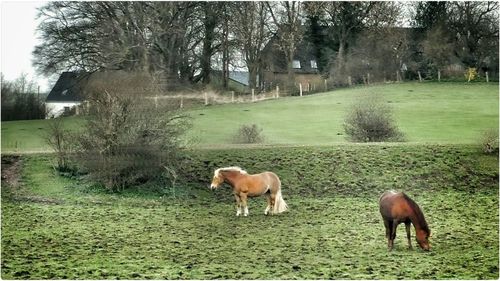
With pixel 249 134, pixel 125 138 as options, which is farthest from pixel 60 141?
pixel 249 134

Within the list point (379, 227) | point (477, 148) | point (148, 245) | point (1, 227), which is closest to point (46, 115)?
point (1, 227)

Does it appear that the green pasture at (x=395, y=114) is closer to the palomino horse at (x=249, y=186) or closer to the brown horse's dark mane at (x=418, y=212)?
the palomino horse at (x=249, y=186)

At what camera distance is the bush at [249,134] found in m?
12.1

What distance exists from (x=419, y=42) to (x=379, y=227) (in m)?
4.41

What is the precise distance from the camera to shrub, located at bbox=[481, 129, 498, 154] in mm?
11625

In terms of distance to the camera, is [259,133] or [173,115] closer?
[173,115]

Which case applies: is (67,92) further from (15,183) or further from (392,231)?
(392,231)

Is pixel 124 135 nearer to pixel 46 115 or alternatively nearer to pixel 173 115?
pixel 173 115

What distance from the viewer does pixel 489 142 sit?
1168 cm

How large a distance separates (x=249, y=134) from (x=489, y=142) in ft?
12.7

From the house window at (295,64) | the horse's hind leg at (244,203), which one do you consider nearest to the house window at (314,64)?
the house window at (295,64)

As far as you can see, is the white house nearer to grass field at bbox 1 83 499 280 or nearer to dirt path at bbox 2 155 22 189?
grass field at bbox 1 83 499 280

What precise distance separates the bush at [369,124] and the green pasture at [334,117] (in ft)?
0.43

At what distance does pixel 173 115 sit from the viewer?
11305 millimetres
